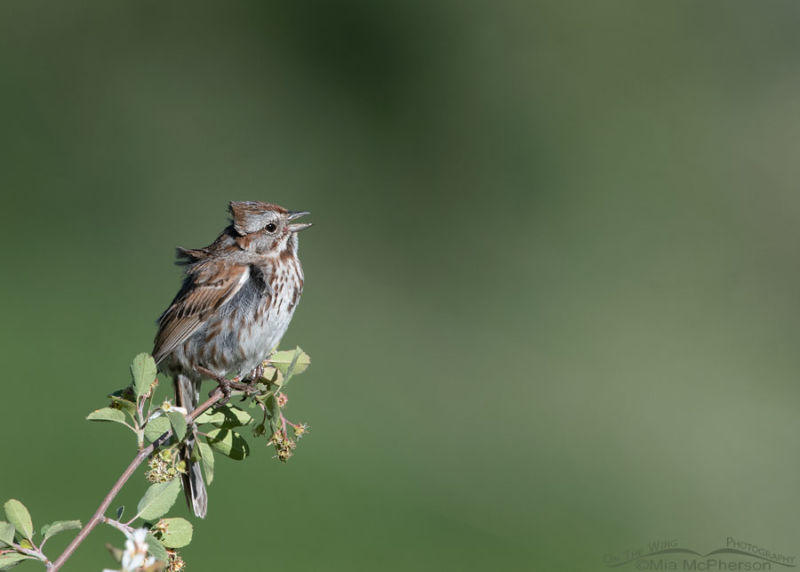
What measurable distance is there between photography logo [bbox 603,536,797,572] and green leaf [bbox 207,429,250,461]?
204 inches

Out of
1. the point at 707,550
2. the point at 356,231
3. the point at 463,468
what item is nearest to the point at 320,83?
the point at 356,231

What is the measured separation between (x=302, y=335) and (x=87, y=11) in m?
5.11

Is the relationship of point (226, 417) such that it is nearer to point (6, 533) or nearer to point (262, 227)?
point (6, 533)

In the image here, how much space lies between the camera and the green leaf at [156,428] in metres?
2.17

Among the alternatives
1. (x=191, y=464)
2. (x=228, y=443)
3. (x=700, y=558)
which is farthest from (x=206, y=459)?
(x=700, y=558)

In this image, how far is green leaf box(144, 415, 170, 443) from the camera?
85.6 inches

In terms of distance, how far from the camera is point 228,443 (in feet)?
7.99

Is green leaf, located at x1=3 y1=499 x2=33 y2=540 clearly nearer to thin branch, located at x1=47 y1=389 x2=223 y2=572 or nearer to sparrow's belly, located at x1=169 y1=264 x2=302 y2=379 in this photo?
thin branch, located at x1=47 y1=389 x2=223 y2=572

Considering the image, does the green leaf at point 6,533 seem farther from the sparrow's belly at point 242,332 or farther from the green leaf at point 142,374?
the sparrow's belly at point 242,332

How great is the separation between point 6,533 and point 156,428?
0.36m

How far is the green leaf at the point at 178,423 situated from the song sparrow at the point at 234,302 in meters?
1.33

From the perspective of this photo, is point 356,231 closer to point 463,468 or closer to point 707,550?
point 463,468

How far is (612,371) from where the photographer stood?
468 inches

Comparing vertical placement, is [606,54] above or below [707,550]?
above
